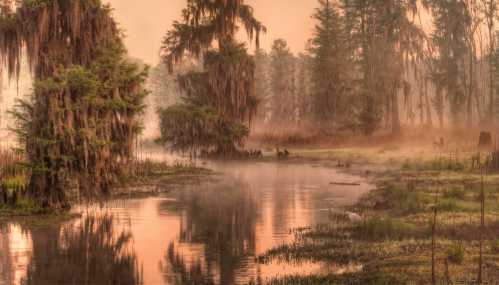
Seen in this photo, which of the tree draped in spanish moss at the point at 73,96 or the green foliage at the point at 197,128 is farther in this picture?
the green foliage at the point at 197,128

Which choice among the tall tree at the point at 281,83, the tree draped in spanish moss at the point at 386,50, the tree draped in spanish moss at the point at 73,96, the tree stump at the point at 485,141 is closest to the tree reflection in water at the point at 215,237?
the tree draped in spanish moss at the point at 73,96

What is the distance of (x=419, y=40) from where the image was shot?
69188mm

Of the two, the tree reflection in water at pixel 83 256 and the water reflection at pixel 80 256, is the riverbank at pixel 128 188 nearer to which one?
the water reflection at pixel 80 256

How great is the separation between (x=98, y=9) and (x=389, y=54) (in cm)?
5270

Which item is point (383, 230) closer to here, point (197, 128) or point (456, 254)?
point (456, 254)

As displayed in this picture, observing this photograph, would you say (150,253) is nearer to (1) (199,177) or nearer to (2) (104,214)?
(2) (104,214)

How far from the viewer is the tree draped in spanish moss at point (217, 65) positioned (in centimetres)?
4934

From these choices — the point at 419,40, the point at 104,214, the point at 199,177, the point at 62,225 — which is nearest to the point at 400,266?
the point at 62,225

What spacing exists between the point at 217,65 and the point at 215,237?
3369 centimetres

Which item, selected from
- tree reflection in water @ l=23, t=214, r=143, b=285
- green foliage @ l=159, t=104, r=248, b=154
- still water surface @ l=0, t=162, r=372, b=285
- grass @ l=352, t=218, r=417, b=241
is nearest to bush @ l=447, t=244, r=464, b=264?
still water surface @ l=0, t=162, r=372, b=285

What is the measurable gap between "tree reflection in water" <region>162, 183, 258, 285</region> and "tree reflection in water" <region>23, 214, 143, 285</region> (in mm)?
980

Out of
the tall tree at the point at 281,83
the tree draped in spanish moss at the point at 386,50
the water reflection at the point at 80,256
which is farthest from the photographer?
the tall tree at the point at 281,83

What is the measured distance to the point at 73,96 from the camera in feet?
66.8

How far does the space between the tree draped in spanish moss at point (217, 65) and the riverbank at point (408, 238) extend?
21036 millimetres
